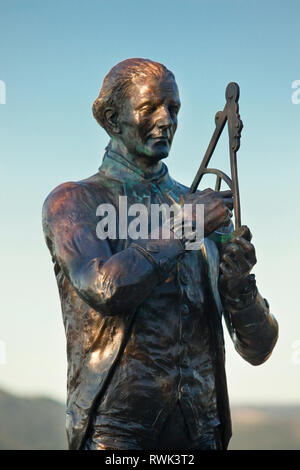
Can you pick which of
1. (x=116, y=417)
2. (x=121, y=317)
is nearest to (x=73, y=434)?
(x=116, y=417)

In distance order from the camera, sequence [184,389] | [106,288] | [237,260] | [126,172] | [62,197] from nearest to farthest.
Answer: [106,288]
[184,389]
[237,260]
[62,197]
[126,172]

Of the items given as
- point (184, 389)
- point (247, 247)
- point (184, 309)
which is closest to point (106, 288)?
point (184, 309)

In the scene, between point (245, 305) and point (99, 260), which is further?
point (245, 305)

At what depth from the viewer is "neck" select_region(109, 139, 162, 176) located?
6.16 meters

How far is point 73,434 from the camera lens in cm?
569

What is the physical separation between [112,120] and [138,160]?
0.97 feet

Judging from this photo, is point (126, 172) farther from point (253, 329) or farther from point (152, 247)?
point (253, 329)

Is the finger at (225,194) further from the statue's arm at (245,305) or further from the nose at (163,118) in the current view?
the nose at (163,118)

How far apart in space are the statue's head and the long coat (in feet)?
0.60

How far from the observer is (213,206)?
570 centimetres

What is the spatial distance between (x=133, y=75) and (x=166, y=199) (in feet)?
2.46

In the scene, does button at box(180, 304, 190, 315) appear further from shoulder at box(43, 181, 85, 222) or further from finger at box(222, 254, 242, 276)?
shoulder at box(43, 181, 85, 222)
